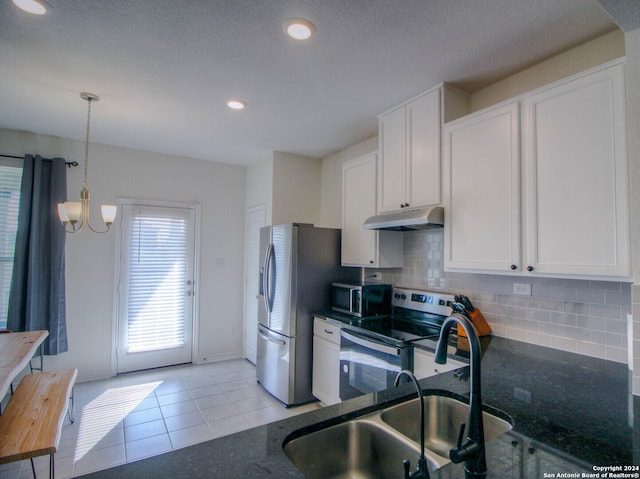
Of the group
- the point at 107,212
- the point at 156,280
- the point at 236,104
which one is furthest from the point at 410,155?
the point at 156,280

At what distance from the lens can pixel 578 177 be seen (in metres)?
1.65

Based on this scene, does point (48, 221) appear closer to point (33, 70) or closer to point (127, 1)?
point (33, 70)

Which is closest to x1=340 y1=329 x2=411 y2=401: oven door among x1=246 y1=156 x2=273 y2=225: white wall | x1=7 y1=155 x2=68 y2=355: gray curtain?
x1=246 y1=156 x2=273 y2=225: white wall

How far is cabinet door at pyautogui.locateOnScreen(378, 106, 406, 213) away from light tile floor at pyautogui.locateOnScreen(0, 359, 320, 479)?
2101 millimetres

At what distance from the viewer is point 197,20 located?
176 centimetres

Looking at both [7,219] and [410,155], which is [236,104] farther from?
[7,219]

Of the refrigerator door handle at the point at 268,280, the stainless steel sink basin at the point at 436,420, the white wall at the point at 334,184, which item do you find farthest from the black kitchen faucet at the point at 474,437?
the white wall at the point at 334,184

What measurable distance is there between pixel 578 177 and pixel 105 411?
13.1 feet

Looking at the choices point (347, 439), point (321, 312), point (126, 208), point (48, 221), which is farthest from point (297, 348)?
point (48, 221)

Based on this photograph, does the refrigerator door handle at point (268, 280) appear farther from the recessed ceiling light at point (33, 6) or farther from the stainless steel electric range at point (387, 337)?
the recessed ceiling light at point (33, 6)

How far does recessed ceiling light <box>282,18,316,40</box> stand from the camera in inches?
69.0

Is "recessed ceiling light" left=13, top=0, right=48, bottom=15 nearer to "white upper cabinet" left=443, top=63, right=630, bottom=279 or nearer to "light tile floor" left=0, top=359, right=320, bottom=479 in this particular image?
"white upper cabinet" left=443, top=63, right=630, bottom=279

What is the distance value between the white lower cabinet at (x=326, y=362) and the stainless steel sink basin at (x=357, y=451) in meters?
1.71

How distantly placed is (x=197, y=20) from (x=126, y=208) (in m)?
2.89
